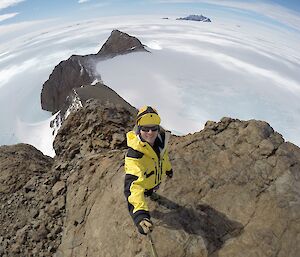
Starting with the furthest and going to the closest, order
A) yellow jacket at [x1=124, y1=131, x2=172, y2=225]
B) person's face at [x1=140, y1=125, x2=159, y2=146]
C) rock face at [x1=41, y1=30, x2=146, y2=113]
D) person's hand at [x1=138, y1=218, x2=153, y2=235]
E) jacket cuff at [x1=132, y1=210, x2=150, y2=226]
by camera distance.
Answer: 1. rock face at [x1=41, y1=30, x2=146, y2=113]
2. person's face at [x1=140, y1=125, x2=159, y2=146]
3. yellow jacket at [x1=124, y1=131, x2=172, y2=225]
4. jacket cuff at [x1=132, y1=210, x2=150, y2=226]
5. person's hand at [x1=138, y1=218, x2=153, y2=235]

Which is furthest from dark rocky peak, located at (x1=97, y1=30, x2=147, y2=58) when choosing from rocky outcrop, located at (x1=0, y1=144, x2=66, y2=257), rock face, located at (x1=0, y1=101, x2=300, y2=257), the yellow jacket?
the yellow jacket

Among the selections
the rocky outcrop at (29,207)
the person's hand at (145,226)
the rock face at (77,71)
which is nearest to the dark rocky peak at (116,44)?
the rock face at (77,71)

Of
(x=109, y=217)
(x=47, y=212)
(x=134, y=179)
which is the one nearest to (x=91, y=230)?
(x=109, y=217)

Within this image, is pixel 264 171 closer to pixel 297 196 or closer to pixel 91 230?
pixel 297 196

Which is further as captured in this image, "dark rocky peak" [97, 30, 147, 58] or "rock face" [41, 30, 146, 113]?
"dark rocky peak" [97, 30, 147, 58]

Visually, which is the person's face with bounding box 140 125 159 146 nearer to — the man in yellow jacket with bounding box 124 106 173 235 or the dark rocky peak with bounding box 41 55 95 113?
the man in yellow jacket with bounding box 124 106 173 235
